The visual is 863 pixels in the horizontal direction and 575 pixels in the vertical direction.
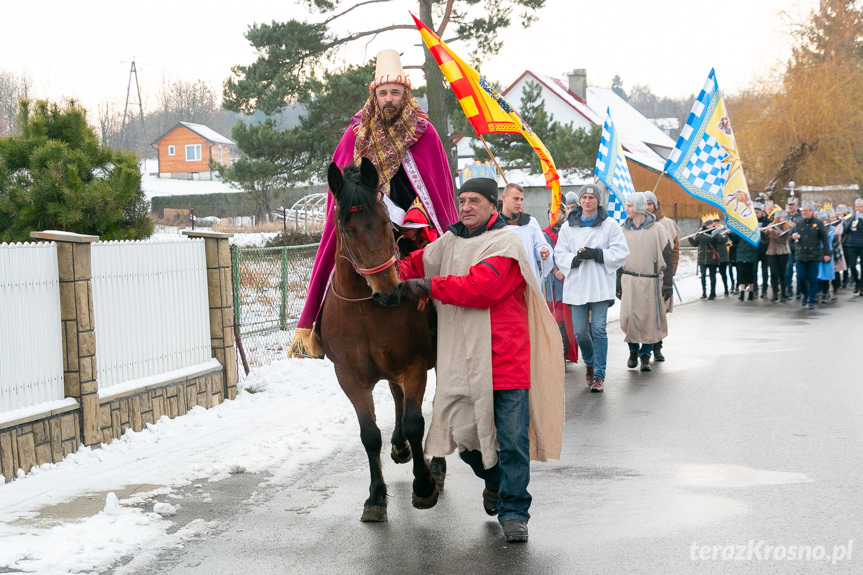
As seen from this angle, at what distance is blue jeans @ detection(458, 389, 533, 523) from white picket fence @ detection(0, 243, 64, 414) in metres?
3.51

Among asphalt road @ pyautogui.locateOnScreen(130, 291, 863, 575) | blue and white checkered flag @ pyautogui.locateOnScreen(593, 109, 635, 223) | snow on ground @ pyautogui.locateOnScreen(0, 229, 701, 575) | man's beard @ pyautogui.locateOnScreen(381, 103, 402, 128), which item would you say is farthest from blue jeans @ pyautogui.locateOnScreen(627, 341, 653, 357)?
man's beard @ pyautogui.locateOnScreen(381, 103, 402, 128)

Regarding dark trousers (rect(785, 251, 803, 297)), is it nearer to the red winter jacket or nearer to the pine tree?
the pine tree

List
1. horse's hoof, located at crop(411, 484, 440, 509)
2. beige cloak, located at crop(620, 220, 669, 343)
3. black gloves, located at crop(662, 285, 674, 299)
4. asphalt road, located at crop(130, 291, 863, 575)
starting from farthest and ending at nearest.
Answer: black gloves, located at crop(662, 285, 674, 299) → beige cloak, located at crop(620, 220, 669, 343) → horse's hoof, located at crop(411, 484, 440, 509) → asphalt road, located at crop(130, 291, 863, 575)

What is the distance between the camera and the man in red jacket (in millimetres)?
4836

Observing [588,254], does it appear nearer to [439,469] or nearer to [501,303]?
[439,469]

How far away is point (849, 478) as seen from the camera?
581 centimetres

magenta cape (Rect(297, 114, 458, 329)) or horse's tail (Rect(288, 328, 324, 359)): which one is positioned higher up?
magenta cape (Rect(297, 114, 458, 329))

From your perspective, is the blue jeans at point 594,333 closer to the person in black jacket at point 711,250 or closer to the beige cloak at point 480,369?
the beige cloak at point 480,369

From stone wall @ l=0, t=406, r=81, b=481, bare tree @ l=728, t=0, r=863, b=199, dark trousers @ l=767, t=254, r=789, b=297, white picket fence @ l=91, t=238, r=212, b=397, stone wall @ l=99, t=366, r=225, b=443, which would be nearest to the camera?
stone wall @ l=0, t=406, r=81, b=481

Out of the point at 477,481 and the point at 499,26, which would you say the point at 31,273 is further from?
the point at 499,26

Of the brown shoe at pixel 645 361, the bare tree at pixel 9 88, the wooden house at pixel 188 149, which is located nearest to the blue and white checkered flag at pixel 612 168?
the brown shoe at pixel 645 361

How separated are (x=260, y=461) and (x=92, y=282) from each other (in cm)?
201

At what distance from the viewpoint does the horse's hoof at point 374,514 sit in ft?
17.1

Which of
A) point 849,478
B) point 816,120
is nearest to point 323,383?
point 849,478
